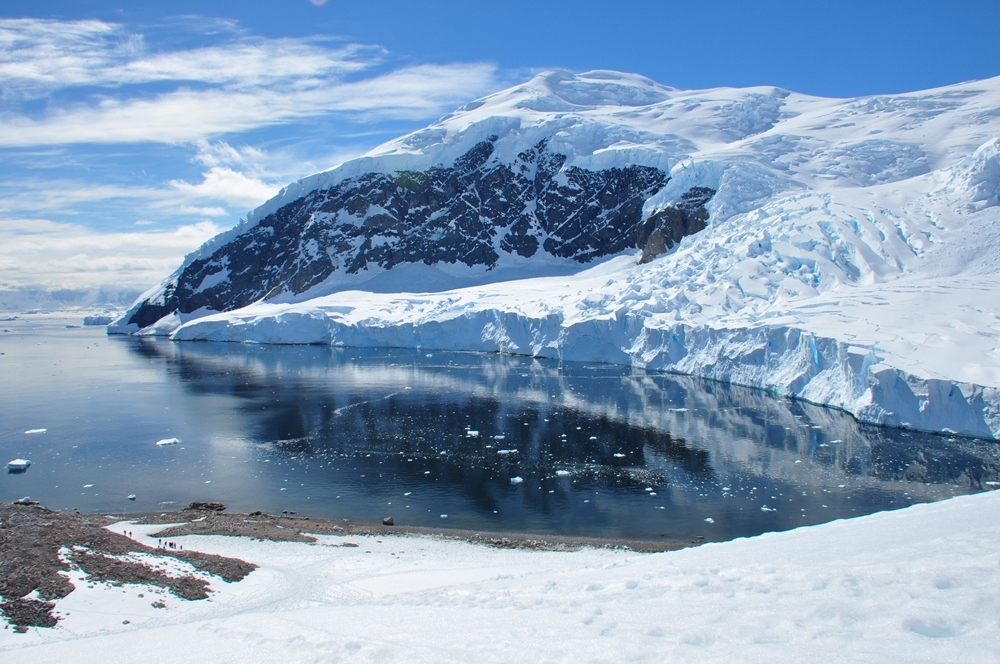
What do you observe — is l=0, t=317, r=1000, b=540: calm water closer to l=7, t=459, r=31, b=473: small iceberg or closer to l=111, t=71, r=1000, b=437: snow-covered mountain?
l=7, t=459, r=31, b=473: small iceberg

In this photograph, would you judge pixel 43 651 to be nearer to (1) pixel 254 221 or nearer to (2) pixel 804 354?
(2) pixel 804 354

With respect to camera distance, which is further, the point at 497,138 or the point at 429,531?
the point at 497,138

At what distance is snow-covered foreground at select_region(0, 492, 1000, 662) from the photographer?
484 centimetres

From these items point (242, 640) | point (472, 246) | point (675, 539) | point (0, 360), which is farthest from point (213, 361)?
point (242, 640)

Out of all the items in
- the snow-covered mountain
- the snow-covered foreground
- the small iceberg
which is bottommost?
the small iceberg

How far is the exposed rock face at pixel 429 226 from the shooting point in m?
63.0

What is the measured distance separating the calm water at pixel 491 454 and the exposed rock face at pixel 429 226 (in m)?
31.8

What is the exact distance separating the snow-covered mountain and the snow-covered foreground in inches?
643

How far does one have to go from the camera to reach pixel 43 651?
664 cm

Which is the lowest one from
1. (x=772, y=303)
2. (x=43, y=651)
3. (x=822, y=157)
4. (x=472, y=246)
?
(x=43, y=651)

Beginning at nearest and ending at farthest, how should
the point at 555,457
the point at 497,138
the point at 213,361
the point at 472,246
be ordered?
the point at 555,457 < the point at 213,361 < the point at 472,246 < the point at 497,138

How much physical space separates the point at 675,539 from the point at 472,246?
174ft

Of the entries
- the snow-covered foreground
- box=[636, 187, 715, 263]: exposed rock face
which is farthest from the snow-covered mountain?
the snow-covered foreground

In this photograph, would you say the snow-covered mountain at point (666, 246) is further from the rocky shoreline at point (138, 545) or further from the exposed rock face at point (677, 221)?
the rocky shoreline at point (138, 545)
